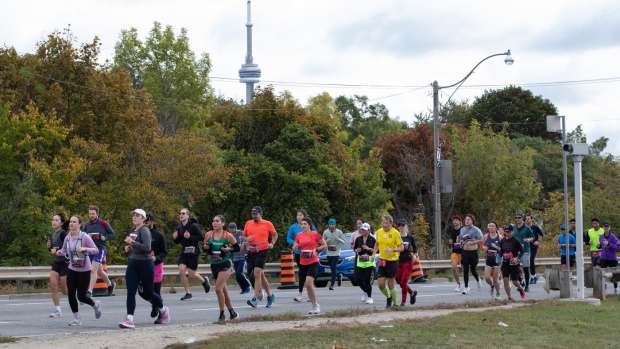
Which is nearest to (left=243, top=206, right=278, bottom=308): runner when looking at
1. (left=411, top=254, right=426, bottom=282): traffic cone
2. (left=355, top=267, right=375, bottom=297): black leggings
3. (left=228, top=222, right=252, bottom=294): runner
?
(left=355, top=267, right=375, bottom=297): black leggings

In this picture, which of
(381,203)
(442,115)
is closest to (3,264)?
(381,203)

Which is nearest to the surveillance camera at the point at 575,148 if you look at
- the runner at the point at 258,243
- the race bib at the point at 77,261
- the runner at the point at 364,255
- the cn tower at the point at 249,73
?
the runner at the point at 364,255

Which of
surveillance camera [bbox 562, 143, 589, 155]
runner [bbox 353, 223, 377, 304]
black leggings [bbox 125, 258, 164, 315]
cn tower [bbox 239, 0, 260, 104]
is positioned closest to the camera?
black leggings [bbox 125, 258, 164, 315]

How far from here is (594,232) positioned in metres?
24.3

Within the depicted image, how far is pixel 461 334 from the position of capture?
13.1m

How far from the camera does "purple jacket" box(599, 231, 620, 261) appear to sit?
23.7 m

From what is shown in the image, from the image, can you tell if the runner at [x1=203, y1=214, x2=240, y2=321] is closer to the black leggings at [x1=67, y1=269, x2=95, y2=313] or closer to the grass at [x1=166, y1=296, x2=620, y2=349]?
the grass at [x1=166, y1=296, x2=620, y2=349]

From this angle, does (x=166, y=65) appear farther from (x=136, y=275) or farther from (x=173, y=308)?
(x=136, y=275)

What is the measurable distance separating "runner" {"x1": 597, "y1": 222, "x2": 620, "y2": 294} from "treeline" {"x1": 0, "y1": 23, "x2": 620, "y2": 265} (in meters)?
14.3

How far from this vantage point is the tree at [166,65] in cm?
6619

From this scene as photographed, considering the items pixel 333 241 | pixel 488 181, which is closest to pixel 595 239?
pixel 333 241

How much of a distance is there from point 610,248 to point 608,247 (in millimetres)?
53

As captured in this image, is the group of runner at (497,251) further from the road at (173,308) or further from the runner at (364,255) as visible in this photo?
the runner at (364,255)

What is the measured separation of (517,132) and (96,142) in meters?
50.1
